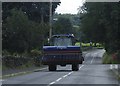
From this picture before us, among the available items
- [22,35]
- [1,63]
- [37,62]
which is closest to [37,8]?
[37,62]

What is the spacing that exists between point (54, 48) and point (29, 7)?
29957 mm

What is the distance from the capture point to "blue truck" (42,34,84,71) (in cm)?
4063

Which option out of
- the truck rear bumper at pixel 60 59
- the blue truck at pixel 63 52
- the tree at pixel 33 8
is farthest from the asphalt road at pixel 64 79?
the tree at pixel 33 8

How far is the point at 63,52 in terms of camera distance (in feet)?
134

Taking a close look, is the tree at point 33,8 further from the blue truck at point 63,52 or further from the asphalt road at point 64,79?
the asphalt road at point 64,79

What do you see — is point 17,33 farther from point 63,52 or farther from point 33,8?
point 33,8

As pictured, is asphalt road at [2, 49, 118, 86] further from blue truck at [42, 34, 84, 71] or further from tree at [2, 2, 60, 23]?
tree at [2, 2, 60, 23]

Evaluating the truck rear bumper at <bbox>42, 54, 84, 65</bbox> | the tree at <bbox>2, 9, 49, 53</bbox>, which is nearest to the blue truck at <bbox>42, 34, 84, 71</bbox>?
the truck rear bumper at <bbox>42, 54, 84, 65</bbox>

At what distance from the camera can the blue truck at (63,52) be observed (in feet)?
133

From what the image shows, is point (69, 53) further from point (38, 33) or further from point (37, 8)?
point (37, 8)

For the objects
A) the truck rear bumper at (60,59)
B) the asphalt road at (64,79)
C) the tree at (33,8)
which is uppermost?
the tree at (33,8)

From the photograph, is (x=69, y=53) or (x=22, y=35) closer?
(x=69, y=53)

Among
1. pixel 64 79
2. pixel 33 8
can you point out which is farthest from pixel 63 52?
pixel 33 8

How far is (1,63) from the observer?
139 ft
